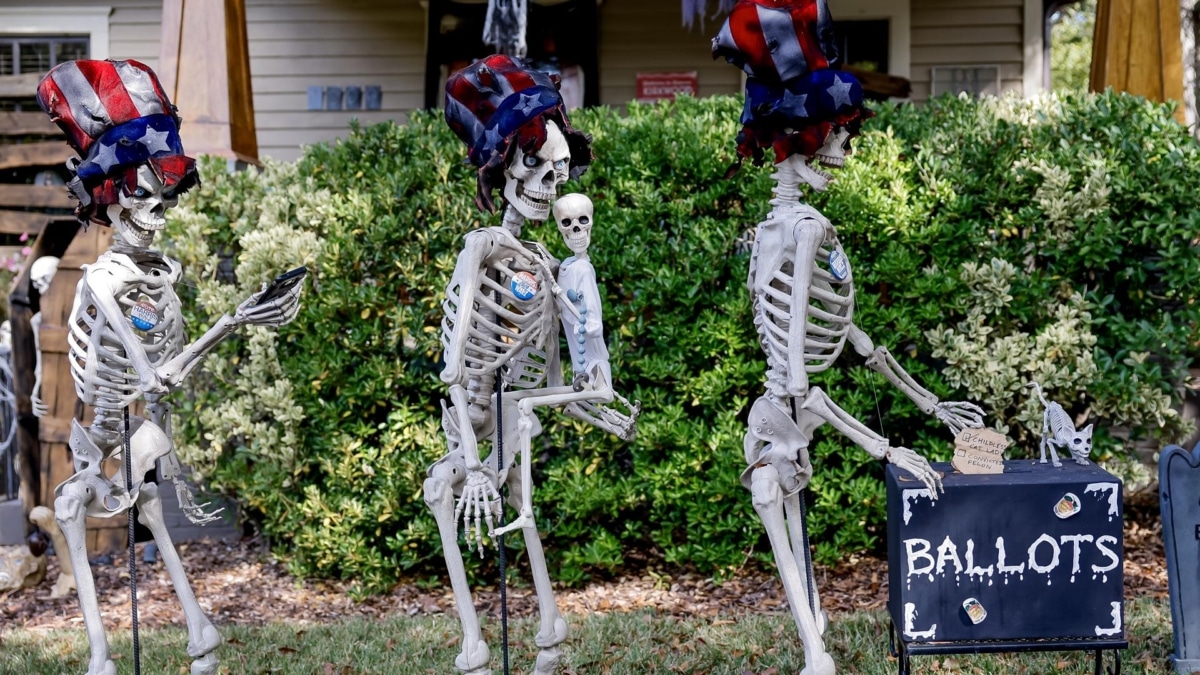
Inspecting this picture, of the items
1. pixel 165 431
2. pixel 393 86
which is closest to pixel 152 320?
pixel 165 431

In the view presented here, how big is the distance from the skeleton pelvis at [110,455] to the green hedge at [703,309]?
1795 millimetres

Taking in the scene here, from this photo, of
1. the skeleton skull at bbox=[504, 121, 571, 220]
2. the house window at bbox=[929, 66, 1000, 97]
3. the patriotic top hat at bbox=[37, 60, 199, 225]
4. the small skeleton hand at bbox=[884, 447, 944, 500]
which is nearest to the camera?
the small skeleton hand at bbox=[884, 447, 944, 500]

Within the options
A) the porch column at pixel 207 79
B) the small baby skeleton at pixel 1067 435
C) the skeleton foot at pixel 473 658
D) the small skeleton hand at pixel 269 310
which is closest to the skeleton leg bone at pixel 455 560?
the skeleton foot at pixel 473 658

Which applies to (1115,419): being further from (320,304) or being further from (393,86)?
(393,86)

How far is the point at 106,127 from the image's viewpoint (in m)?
4.41

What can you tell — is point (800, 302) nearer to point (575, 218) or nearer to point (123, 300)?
point (575, 218)

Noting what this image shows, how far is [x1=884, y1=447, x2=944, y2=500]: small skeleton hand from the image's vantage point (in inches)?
159

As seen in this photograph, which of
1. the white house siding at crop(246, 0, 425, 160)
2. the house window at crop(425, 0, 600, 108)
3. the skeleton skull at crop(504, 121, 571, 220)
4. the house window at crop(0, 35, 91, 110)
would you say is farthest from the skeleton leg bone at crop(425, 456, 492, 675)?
the house window at crop(0, 35, 91, 110)

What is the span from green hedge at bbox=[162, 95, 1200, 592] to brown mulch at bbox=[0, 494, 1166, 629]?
18 cm

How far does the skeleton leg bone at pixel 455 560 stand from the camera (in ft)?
13.9

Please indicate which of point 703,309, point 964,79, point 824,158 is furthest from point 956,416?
point 964,79

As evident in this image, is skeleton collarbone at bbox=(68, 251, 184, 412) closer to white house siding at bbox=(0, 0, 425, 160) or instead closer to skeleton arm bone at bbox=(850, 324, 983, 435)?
skeleton arm bone at bbox=(850, 324, 983, 435)

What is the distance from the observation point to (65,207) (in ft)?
35.6

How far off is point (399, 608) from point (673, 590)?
4.96 feet
